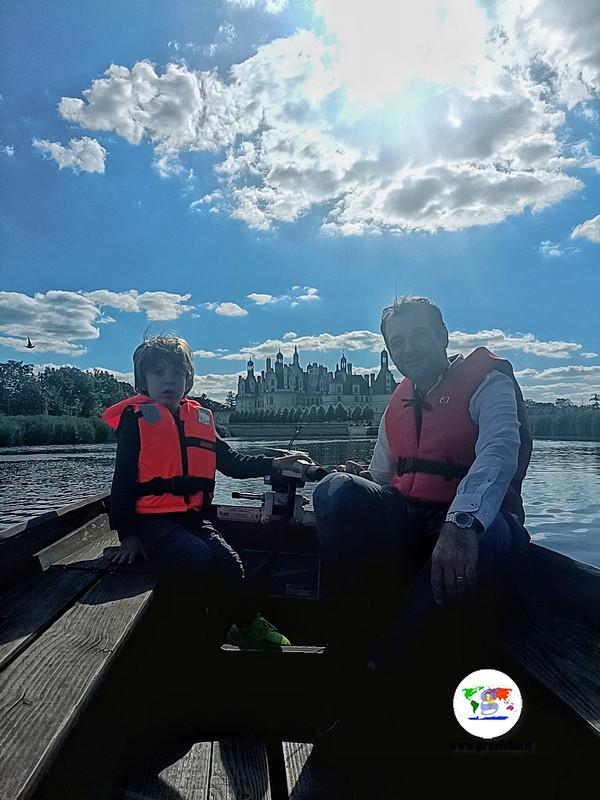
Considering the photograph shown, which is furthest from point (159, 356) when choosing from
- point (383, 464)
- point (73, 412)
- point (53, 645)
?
point (73, 412)

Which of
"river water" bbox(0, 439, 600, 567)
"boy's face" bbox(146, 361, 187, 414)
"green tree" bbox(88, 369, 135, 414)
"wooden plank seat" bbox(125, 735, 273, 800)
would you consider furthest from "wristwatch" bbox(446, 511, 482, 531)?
"green tree" bbox(88, 369, 135, 414)

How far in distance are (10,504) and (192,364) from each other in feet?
29.1

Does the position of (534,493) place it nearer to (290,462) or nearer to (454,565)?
(290,462)

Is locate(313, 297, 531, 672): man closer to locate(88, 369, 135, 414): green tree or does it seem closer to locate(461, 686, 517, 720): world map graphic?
locate(461, 686, 517, 720): world map graphic

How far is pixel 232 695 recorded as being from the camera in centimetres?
234

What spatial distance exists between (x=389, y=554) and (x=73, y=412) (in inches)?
1905

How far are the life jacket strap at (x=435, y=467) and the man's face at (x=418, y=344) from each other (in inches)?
14.0

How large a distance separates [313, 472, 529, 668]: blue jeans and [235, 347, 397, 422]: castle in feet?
324

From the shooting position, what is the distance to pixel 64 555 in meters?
2.71

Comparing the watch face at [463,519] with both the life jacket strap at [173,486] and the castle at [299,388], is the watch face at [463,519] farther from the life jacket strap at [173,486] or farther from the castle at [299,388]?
the castle at [299,388]

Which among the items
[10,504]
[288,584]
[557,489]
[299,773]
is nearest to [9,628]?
[299,773]

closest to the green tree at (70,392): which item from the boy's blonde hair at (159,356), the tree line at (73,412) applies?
the tree line at (73,412)

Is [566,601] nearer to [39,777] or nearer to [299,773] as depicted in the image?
[299,773]

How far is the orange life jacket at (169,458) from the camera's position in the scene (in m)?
2.79
